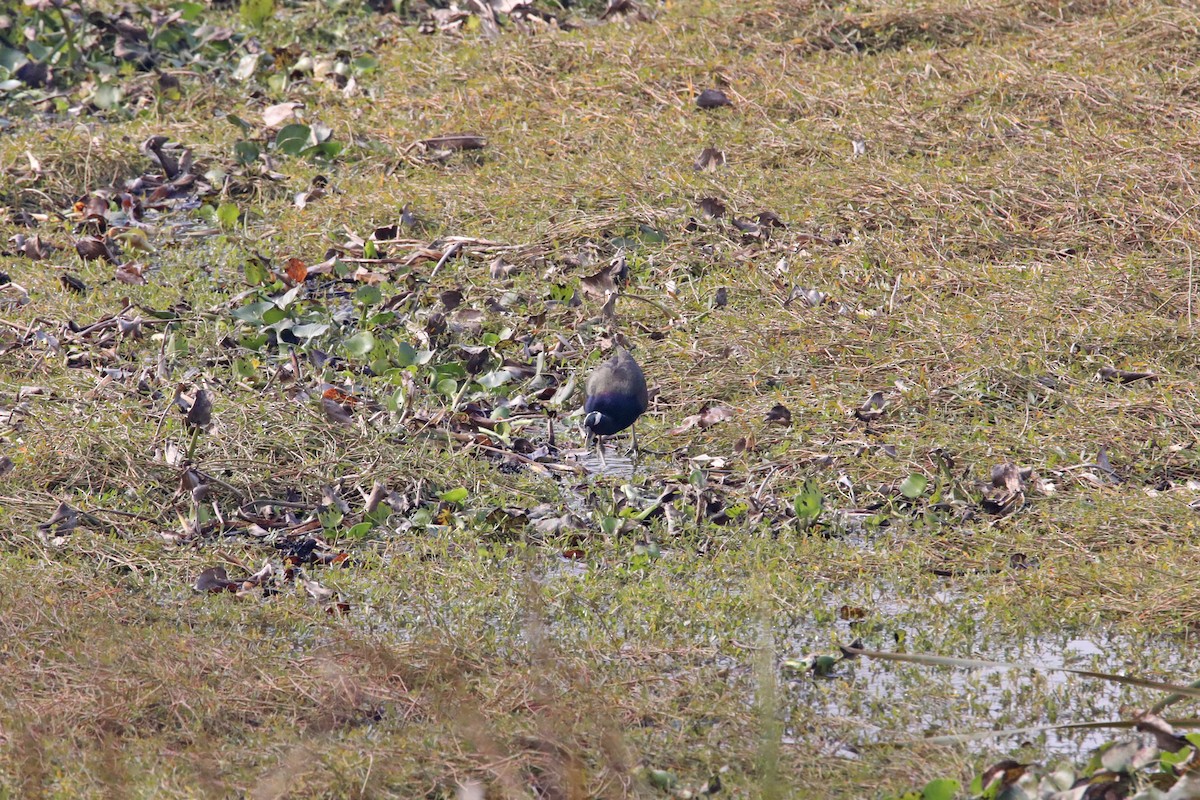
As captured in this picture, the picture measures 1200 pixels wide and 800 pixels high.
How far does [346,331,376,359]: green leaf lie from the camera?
4.99 m

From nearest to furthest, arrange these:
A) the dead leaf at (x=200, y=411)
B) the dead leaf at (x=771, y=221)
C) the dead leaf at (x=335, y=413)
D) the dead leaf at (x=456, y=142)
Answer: the dead leaf at (x=200, y=411), the dead leaf at (x=335, y=413), the dead leaf at (x=771, y=221), the dead leaf at (x=456, y=142)

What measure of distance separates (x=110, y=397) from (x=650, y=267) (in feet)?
6.65

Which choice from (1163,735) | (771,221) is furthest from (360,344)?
(1163,735)

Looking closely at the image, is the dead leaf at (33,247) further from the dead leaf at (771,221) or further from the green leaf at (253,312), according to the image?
the dead leaf at (771,221)

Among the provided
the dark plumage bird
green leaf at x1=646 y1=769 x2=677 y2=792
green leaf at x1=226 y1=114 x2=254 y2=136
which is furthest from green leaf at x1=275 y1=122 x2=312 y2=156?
green leaf at x1=646 y1=769 x2=677 y2=792

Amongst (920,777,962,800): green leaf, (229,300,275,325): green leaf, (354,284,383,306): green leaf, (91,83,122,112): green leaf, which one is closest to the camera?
(920,777,962,800): green leaf

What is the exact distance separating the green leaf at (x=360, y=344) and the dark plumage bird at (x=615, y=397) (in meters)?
0.96

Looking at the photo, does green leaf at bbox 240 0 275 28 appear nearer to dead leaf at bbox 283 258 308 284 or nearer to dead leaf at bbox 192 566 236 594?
dead leaf at bbox 283 258 308 284

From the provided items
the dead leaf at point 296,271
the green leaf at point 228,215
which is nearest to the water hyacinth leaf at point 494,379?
the dead leaf at point 296,271

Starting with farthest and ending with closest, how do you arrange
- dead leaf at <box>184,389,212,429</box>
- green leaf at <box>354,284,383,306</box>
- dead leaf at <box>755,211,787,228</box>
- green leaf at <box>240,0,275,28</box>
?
green leaf at <box>240,0,275,28</box>, dead leaf at <box>755,211,787,228</box>, green leaf at <box>354,284,383,306</box>, dead leaf at <box>184,389,212,429</box>

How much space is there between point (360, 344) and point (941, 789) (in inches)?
117

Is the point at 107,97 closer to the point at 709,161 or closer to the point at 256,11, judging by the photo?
the point at 256,11

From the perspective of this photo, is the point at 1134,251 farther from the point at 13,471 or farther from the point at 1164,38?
the point at 13,471

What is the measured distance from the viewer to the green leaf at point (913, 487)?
404 cm
